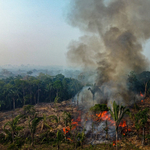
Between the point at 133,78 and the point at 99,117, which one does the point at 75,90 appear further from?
the point at 99,117

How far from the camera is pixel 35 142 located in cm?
2050

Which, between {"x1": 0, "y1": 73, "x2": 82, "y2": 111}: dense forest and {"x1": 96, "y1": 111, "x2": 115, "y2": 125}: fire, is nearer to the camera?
{"x1": 96, "y1": 111, "x2": 115, "y2": 125}: fire

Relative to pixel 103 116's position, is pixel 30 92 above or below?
above

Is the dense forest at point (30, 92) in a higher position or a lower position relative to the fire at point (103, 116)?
higher

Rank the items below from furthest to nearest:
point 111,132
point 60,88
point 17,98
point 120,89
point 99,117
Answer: point 60,88
point 17,98
point 120,89
point 99,117
point 111,132

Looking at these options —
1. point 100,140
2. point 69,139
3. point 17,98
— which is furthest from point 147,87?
point 17,98

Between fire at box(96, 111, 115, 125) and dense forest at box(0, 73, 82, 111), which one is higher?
dense forest at box(0, 73, 82, 111)

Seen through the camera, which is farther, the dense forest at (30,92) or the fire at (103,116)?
the dense forest at (30,92)

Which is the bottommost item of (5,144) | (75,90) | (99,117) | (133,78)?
(5,144)

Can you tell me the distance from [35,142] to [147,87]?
4293 cm

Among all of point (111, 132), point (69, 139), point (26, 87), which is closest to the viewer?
point (69, 139)

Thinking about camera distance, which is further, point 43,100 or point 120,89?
point 43,100

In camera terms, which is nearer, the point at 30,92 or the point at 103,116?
the point at 103,116

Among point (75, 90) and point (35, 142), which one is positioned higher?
point (75, 90)
